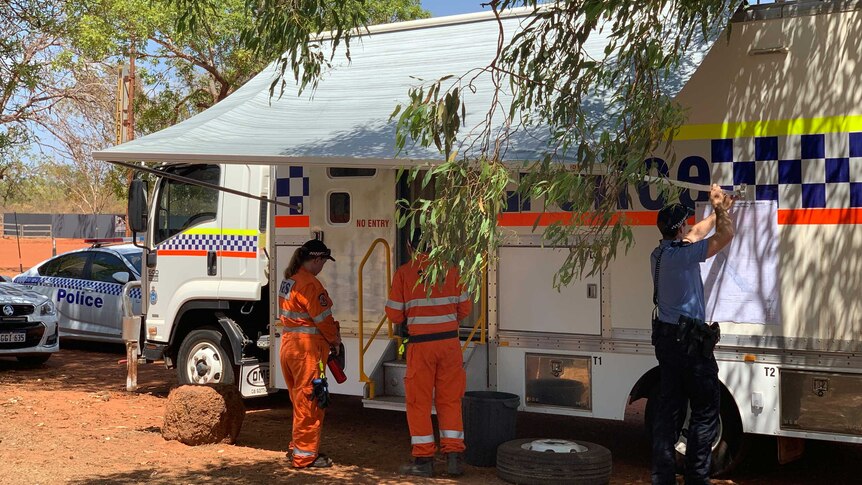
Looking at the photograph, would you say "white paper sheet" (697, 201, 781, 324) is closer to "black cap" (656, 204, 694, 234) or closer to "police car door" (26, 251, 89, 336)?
"black cap" (656, 204, 694, 234)

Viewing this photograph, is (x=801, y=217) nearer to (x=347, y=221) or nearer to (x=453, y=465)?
(x=453, y=465)

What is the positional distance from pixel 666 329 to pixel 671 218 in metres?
0.70

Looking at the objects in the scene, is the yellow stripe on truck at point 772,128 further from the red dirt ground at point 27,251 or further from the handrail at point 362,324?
the red dirt ground at point 27,251

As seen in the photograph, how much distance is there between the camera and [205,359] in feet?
32.2

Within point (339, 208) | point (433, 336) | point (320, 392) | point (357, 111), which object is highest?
point (357, 111)

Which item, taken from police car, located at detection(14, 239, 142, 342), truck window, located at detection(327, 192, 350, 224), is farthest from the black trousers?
police car, located at detection(14, 239, 142, 342)

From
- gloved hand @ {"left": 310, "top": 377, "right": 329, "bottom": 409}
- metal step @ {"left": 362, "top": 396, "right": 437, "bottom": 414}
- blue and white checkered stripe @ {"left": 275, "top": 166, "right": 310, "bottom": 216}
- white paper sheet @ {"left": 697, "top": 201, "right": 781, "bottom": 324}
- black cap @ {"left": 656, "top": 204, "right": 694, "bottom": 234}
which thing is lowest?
metal step @ {"left": 362, "top": 396, "right": 437, "bottom": 414}

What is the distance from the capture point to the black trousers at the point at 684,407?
20.3ft

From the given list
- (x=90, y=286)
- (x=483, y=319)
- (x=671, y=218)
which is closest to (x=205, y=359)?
(x=483, y=319)

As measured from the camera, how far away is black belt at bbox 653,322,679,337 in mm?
6199

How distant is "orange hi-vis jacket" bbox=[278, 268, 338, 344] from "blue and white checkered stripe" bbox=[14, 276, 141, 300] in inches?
243

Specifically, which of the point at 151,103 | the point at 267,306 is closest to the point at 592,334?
the point at 267,306

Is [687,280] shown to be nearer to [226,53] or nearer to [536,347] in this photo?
[536,347]

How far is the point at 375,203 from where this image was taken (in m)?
8.39
